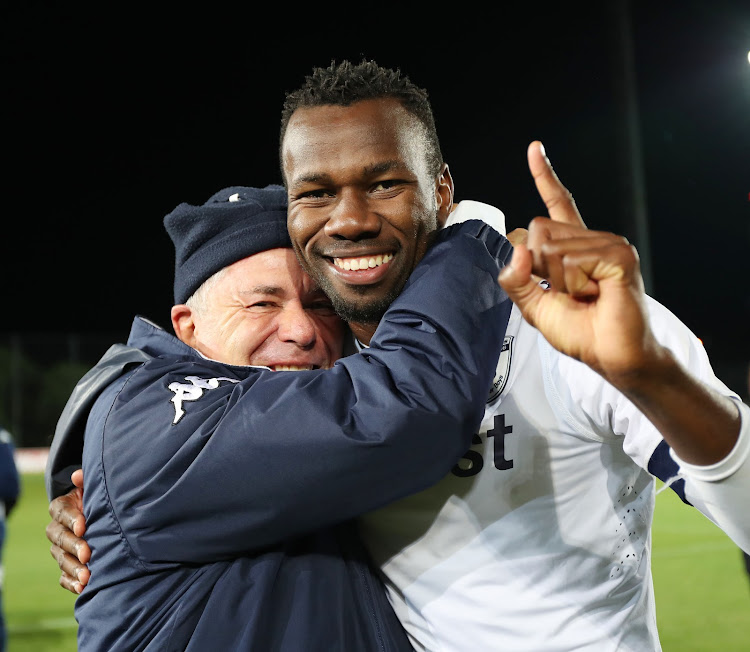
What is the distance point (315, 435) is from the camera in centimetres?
181

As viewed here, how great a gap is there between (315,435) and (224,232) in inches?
38.9

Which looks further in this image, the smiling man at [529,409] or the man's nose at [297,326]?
the man's nose at [297,326]

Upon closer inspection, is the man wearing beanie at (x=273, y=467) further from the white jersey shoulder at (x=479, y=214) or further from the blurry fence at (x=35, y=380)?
the blurry fence at (x=35, y=380)

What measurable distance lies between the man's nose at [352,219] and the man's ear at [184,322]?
2.10 ft

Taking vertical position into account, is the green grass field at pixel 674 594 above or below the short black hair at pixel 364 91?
below

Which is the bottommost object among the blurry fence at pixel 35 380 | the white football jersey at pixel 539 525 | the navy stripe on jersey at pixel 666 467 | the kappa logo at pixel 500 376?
the blurry fence at pixel 35 380

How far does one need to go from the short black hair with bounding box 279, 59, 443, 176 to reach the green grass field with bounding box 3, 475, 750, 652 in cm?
496

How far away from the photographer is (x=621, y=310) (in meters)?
1.45

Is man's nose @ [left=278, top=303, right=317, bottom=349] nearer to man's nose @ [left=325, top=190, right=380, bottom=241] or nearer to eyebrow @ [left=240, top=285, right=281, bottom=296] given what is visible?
eyebrow @ [left=240, top=285, right=281, bottom=296]

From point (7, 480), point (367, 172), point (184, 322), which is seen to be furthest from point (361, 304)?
point (7, 480)

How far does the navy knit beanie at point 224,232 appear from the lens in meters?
2.56

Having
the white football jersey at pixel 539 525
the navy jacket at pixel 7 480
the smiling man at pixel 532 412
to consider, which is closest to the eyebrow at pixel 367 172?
the smiling man at pixel 532 412

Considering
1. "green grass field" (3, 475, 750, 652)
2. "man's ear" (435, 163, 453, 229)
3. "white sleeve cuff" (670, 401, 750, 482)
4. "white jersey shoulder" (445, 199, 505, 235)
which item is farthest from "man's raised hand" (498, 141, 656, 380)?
"green grass field" (3, 475, 750, 652)

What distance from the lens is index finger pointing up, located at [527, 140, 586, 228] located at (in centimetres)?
168
